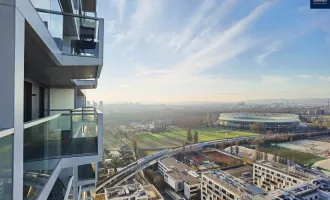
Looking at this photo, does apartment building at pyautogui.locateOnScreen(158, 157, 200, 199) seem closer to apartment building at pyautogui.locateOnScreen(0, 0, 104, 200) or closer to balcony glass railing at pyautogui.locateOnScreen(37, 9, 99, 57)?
apartment building at pyautogui.locateOnScreen(0, 0, 104, 200)

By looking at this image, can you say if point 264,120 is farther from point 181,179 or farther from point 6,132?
point 6,132

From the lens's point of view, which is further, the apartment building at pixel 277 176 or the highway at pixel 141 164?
the highway at pixel 141 164

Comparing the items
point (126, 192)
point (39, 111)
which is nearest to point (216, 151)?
point (126, 192)

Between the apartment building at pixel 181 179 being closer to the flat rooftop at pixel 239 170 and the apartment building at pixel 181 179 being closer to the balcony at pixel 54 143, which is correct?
the flat rooftop at pixel 239 170

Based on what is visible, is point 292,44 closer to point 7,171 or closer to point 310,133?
point 310,133

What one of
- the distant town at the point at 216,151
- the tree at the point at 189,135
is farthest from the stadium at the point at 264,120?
the tree at the point at 189,135

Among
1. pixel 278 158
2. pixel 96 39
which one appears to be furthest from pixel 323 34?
pixel 96 39
